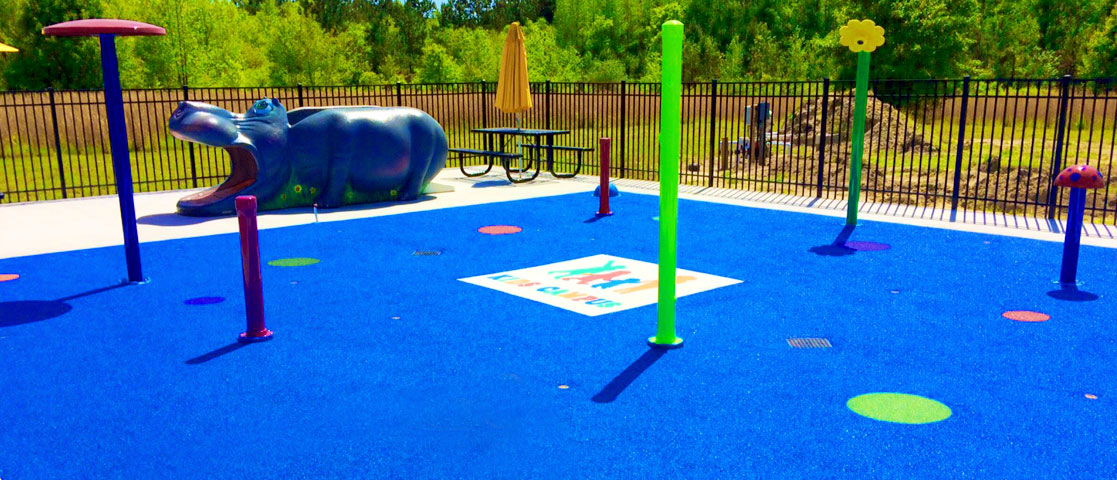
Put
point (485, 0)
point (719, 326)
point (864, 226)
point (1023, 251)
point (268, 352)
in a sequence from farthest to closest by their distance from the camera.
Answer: point (485, 0), point (864, 226), point (1023, 251), point (719, 326), point (268, 352)

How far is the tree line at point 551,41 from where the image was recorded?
38156 millimetres

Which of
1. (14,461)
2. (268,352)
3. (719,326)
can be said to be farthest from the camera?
(719,326)

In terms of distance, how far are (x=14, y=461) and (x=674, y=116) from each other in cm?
440

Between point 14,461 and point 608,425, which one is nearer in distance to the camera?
point 14,461

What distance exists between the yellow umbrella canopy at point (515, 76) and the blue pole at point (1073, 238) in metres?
10.5

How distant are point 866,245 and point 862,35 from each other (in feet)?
8.97

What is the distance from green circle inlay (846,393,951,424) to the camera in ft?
15.9

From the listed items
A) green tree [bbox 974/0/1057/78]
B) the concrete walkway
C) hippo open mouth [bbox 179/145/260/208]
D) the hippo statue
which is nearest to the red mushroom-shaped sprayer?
the concrete walkway

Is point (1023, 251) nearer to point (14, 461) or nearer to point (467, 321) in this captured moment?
point (467, 321)

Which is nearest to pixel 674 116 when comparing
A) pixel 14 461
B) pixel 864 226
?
pixel 14 461

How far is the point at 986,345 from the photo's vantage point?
6227mm

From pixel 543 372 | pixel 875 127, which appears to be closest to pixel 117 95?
pixel 543 372

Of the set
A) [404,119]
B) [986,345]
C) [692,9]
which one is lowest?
[986,345]

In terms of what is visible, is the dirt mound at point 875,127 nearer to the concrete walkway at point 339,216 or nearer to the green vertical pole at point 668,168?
the concrete walkway at point 339,216
